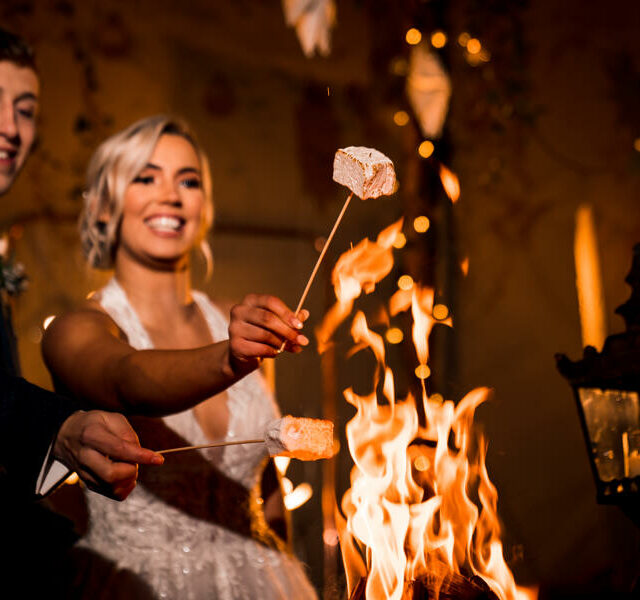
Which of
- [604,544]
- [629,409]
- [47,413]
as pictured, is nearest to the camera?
[47,413]

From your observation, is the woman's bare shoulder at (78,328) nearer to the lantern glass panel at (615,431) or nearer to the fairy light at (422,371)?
the lantern glass panel at (615,431)

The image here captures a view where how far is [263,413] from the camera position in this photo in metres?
1.95

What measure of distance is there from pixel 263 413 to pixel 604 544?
1.58 m

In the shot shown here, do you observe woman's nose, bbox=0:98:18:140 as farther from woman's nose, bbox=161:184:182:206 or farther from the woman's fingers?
the woman's fingers

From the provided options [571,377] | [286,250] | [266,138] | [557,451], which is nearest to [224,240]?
[286,250]

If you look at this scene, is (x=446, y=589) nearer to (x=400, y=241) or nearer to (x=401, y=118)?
(x=400, y=241)

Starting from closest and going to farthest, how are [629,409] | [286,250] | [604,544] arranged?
[629,409], [604,544], [286,250]

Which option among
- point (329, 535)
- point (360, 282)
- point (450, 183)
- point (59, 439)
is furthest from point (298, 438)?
point (450, 183)

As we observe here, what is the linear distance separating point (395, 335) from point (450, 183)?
0.65 meters

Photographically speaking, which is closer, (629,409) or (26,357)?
(629,409)

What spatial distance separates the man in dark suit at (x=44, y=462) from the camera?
4.12 feet

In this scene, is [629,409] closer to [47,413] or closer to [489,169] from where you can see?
[47,413]

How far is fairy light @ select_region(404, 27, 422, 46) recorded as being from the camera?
3.12 m

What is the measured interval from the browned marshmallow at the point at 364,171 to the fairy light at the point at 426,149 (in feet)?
5.77
